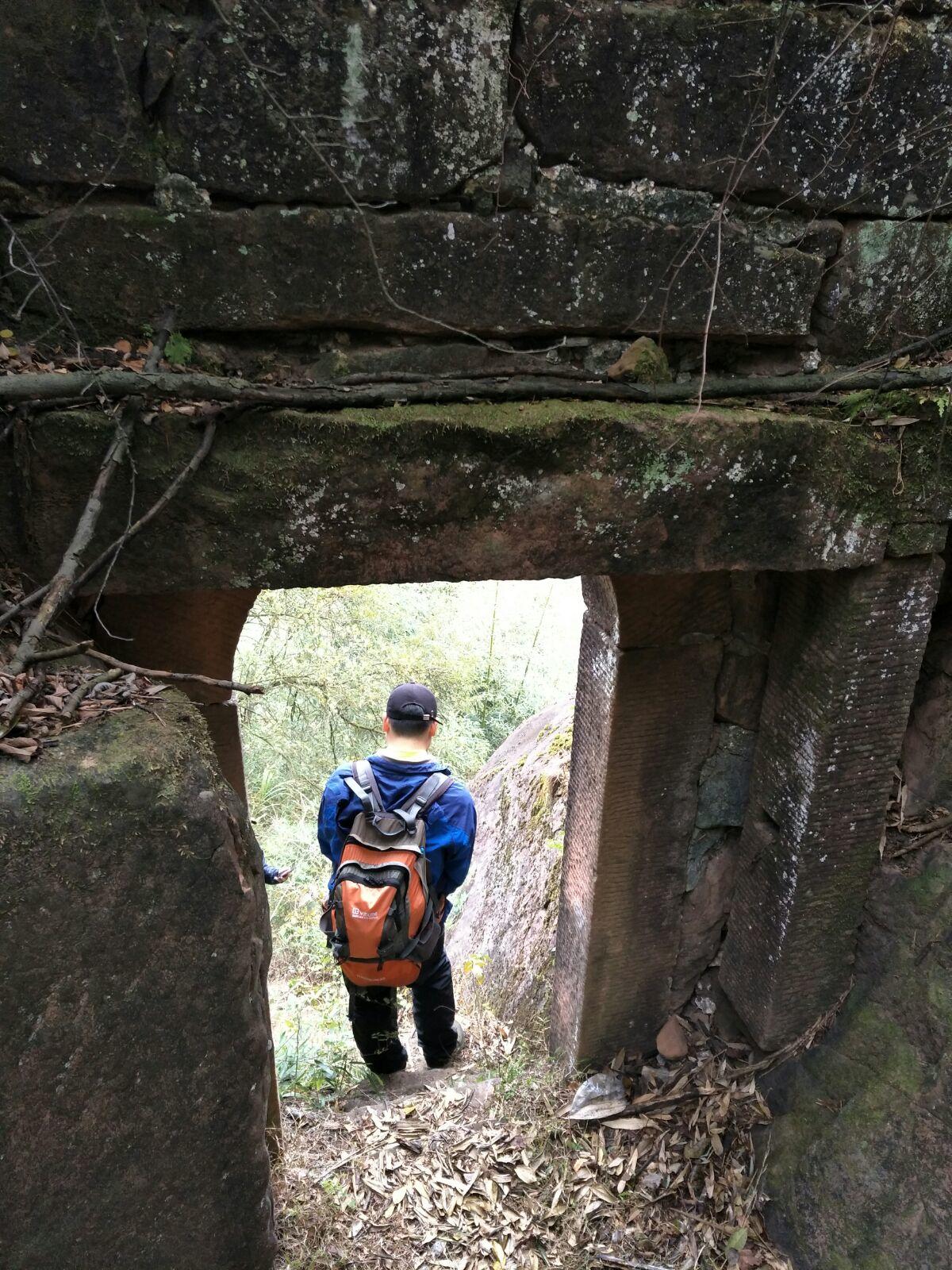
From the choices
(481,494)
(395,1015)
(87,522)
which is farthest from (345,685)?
(87,522)

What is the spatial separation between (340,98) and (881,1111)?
2977mm

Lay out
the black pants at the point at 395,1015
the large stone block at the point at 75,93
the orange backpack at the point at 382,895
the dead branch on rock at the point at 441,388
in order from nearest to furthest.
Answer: the large stone block at the point at 75,93 → the dead branch on rock at the point at 441,388 → the orange backpack at the point at 382,895 → the black pants at the point at 395,1015

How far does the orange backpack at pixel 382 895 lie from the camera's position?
2842mm

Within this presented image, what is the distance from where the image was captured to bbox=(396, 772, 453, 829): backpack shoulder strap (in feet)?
9.69

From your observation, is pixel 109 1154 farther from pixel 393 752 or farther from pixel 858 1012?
pixel 858 1012

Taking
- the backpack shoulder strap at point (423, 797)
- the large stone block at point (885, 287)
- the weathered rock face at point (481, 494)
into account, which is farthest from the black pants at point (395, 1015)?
the large stone block at point (885, 287)

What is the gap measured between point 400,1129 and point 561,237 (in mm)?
2982

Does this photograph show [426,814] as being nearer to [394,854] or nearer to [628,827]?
[394,854]

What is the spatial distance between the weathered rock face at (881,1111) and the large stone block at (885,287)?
154 cm

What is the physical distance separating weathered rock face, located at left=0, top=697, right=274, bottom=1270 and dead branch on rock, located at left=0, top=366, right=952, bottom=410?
678 mm

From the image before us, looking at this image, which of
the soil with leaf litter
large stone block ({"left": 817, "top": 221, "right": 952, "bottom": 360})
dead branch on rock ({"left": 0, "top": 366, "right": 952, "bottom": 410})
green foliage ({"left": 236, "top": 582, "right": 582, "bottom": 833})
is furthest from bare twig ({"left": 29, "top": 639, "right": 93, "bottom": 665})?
green foliage ({"left": 236, "top": 582, "right": 582, "bottom": 833})

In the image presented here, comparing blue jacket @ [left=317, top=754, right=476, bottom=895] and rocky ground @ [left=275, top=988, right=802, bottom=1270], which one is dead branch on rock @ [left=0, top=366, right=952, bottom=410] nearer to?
blue jacket @ [left=317, top=754, right=476, bottom=895]

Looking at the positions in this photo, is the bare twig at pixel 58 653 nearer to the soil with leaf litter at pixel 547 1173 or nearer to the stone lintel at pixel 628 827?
the stone lintel at pixel 628 827

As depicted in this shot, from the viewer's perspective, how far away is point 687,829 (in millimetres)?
3064
